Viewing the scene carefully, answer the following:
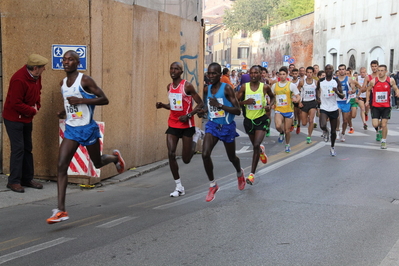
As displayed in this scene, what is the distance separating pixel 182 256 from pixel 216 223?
1411 mm

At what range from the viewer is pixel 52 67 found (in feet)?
31.6

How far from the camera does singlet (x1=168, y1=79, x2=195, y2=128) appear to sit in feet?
29.0

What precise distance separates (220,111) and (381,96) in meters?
7.64

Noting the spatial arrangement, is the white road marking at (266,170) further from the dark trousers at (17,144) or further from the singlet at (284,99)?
the dark trousers at (17,144)

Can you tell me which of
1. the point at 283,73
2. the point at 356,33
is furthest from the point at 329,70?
the point at 356,33

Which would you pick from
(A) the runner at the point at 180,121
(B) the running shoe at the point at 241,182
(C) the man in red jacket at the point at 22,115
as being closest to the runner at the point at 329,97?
(B) the running shoe at the point at 241,182

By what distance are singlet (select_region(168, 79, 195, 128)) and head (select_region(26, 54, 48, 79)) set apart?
1.78m

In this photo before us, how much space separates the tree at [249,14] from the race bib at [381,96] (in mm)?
83655

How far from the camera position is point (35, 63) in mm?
8586

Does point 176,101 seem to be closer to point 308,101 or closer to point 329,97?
point 329,97

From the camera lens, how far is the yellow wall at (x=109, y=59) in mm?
9562

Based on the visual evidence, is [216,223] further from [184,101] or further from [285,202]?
[184,101]

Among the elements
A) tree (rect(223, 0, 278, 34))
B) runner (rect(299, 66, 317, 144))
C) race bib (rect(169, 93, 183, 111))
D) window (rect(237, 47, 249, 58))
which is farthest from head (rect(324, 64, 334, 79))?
window (rect(237, 47, 249, 58))

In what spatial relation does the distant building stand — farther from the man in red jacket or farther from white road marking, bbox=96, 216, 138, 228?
A: white road marking, bbox=96, 216, 138, 228
